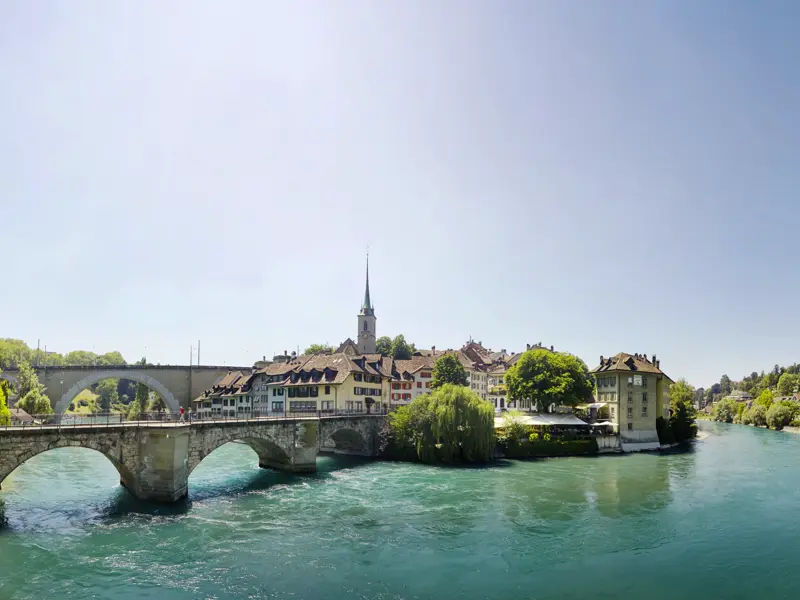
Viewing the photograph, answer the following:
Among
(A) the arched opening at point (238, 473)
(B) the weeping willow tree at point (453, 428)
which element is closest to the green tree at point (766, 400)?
(B) the weeping willow tree at point (453, 428)

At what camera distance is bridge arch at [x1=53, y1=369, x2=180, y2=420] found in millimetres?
83750

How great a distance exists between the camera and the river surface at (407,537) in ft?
70.4

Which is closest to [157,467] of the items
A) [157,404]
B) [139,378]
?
[139,378]

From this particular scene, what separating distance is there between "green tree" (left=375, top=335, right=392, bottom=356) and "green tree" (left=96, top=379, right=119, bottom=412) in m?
88.9

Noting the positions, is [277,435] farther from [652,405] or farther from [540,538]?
[652,405]

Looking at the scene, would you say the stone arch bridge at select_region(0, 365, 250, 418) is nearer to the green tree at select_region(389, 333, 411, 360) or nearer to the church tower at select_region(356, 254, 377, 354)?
the church tower at select_region(356, 254, 377, 354)

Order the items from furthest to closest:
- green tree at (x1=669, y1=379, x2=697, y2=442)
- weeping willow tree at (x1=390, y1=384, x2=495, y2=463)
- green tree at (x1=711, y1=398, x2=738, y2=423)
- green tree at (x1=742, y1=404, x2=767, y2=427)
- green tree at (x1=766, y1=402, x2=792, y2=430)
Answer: green tree at (x1=711, y1=398, x2=738, y2=423), green tree at (x1=742, y1=404, x2=767, y2=427), green tree at (x1=766, y1=402, x2=792, y2=430), green tree at (x1=669, y1=379, x2=697, y2=442), weeping willow tree at (x1=390, y1=384, x2=495, y2=463)

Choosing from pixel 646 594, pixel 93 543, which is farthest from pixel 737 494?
pixel 93 543

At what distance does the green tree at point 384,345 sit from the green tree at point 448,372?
34.1 meters

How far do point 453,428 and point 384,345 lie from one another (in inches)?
2483

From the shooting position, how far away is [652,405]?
70.0 metres

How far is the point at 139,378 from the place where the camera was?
91.3m

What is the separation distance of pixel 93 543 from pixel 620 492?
34022 millimetres

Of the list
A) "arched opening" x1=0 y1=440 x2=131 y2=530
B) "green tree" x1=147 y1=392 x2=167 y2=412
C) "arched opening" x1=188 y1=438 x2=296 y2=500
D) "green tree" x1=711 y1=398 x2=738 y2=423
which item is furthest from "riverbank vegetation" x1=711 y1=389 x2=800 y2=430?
"arched opening" x1=0 y1=440 x2=131 y2=530
